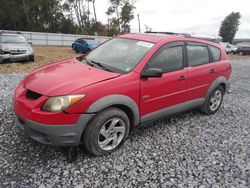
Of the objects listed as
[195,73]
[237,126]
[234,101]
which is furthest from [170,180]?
[234,101]

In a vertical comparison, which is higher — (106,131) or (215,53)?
(215,53)

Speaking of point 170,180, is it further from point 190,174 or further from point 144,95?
point 144,95

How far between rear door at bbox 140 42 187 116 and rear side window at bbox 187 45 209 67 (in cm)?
22

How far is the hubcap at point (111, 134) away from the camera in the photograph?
3.41 meters

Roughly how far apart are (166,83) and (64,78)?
164 cm

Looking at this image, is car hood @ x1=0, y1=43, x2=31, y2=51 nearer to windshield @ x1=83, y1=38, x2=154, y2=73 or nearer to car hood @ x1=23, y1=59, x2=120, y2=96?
windshield @ x1=83, y1=38, x2=154, y2=73

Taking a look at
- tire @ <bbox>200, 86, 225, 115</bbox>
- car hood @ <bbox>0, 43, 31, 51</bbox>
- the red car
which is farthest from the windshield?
car hood @ <bbox>0, 43, 31, 51</bbox>

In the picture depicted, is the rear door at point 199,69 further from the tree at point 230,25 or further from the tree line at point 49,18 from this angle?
the tree at point 230,25

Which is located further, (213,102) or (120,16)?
(120,16)

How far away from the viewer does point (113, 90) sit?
3297 mm

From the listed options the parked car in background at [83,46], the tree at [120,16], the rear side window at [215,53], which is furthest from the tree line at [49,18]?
the rear side window at [215,53]

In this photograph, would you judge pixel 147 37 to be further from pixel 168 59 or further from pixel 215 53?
pixel 215 53

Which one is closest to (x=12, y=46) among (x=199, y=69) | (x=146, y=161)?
(x=199, y=69)

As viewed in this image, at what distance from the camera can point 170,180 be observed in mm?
3125
